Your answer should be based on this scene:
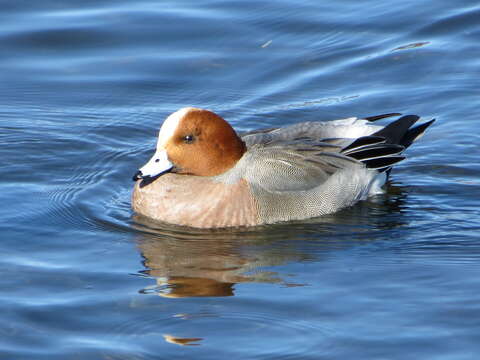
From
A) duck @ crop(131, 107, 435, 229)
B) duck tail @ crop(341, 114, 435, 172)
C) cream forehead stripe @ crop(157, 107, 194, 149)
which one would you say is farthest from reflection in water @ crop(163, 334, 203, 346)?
duck tail @ crop(341, 114, 435, 172)

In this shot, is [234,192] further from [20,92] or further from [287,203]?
[20,92]

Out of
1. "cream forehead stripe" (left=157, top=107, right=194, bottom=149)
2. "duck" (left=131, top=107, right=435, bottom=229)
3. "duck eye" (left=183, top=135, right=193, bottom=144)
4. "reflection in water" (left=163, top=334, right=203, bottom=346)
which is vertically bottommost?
"reflection in water" (left=163, top=334, right=203, bottom=346)

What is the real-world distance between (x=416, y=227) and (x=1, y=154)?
3.79m

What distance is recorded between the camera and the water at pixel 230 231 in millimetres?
6422

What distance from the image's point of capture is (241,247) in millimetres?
7926

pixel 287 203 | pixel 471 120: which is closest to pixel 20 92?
pixel 287 203

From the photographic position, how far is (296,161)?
8.68 metres

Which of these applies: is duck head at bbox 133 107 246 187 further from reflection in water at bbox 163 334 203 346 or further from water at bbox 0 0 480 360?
reflection in water at bbox 163 334 203 346

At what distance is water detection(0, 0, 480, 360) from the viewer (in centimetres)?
642

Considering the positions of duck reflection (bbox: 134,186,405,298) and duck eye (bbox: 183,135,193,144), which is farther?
duck eye (bbox: 183,135,193,144)

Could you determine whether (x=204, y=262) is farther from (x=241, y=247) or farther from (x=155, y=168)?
(x=155, y=168)

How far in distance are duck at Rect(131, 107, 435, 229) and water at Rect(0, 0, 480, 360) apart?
171 mm

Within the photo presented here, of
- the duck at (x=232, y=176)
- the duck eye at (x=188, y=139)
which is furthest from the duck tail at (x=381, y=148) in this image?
the duck eye at (x=188, y=139)

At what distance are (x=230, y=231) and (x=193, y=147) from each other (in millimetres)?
716
